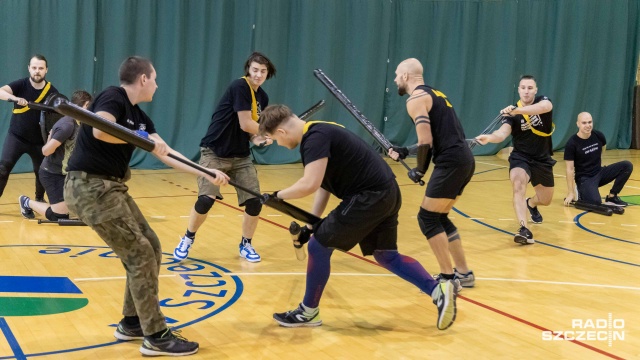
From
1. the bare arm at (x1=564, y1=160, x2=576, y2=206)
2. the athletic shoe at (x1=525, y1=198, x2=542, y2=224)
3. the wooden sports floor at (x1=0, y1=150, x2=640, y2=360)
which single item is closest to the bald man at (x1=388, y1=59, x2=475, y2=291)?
the wooden sports floor at (x1=0, y1=150, x2=640, y2=360)

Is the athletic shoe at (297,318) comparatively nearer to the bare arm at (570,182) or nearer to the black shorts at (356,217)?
the black shorts at (356,217)

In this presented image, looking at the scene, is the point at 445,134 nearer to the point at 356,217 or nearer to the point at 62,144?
the point at 356,217

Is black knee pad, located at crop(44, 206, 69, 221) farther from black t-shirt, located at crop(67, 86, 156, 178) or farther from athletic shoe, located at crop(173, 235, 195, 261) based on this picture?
black t-shirt, located at crop(67, 86, 156, 178)

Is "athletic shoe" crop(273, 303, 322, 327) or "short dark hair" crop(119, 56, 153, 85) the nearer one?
"short dark hair" crop(119, 56, 153, 85)

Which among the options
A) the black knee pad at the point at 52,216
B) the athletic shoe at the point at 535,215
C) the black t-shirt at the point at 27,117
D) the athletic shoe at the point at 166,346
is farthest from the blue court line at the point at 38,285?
the athletic shoe at the point at 535,215

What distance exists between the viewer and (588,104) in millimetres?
18000

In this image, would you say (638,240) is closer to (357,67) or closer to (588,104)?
(357,67)

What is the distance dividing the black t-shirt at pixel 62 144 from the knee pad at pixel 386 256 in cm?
436

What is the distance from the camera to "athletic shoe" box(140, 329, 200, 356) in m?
4.81

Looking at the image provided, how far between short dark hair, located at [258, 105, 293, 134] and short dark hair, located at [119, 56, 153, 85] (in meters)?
0.77

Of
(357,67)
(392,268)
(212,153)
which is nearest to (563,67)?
(357,67)

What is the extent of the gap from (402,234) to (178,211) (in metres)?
2.81

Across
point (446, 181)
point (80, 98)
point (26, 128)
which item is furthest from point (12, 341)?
point (26, 128)

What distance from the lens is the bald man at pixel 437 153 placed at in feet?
20.4
